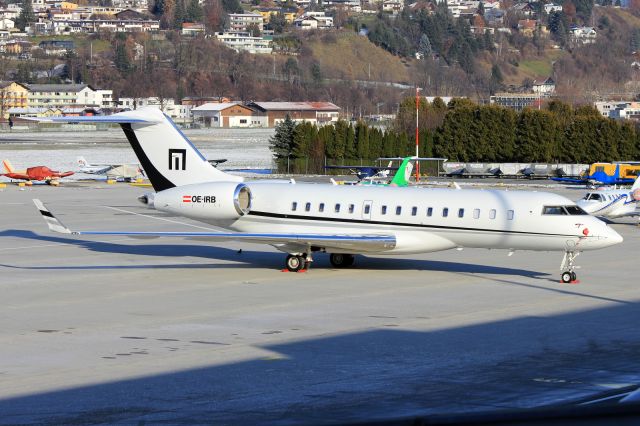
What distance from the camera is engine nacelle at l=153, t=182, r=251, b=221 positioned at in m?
31.9

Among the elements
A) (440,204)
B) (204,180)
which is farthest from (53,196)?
(440,204)

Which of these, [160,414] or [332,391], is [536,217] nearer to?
Answer: [332,391]

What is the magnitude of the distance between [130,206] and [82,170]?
110 ft

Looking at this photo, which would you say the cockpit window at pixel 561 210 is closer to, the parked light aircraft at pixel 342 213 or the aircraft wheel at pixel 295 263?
the parked light aircraft at pixel 342 213

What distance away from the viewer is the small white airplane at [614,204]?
49.8m

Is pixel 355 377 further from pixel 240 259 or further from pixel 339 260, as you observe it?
pixel 240 259

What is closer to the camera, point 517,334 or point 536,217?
point 517,334

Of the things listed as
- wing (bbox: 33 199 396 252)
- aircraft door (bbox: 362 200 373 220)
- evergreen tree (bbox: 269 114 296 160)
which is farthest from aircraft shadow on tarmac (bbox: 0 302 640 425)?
evergreen tree (bbox: 269 114 296 160)

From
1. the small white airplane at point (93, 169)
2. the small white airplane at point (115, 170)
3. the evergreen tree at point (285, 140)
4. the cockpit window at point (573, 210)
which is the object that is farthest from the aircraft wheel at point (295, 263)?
the evergreen tree at point (285, 140)

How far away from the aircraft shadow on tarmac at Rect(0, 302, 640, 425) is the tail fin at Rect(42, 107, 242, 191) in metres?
11.6

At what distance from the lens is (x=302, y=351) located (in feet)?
65.7

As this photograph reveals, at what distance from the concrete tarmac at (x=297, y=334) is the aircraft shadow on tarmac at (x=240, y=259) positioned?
10cm

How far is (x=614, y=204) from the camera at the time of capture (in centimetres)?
4997

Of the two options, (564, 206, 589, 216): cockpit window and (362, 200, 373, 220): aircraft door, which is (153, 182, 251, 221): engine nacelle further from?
(564, 206, 589, 216): cockpit window
